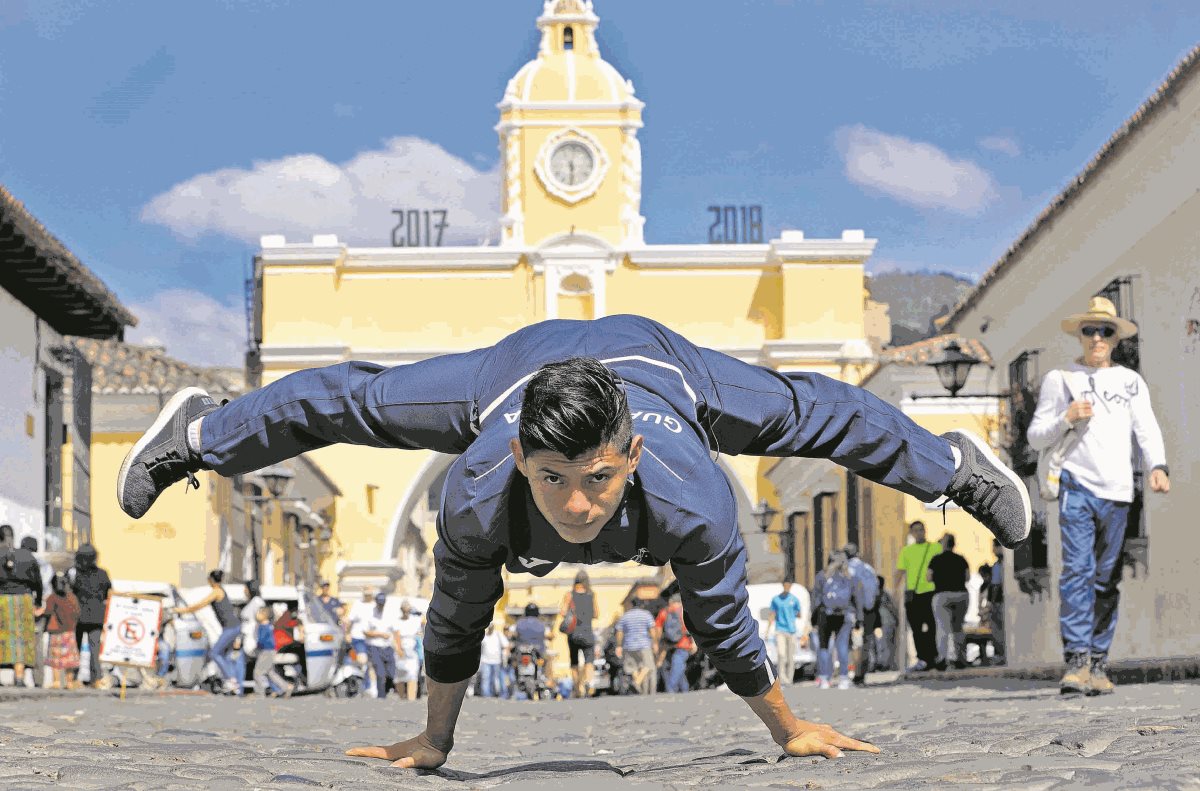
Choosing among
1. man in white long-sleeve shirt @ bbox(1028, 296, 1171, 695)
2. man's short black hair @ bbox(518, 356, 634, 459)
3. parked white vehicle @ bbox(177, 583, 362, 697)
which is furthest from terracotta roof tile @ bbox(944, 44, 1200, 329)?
man's short black hair @ bbox(518, 356, 634, 459)

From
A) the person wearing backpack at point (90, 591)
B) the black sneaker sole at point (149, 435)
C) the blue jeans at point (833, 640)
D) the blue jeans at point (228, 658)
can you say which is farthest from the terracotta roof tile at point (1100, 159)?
the black sneaker sole at point (149, 435)

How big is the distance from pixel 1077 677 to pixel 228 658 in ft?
Result: 41.0

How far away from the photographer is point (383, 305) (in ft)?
163

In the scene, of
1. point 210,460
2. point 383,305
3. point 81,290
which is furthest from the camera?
point 383,305

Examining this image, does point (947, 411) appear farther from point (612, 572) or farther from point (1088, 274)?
point (612, 572)

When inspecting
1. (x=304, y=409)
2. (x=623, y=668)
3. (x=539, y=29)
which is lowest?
(x=623, y=668)

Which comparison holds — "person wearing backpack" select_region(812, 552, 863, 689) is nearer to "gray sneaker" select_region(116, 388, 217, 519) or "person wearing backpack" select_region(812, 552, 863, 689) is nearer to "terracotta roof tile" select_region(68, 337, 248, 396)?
"gray sneaker" select_region(116, 388, 217, 519)

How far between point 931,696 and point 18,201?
12.1 metres

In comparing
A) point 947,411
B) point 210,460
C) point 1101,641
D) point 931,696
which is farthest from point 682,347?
point 947,411

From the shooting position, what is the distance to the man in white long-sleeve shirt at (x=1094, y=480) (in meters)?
9.24

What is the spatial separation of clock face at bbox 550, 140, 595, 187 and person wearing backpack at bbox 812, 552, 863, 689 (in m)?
32.9

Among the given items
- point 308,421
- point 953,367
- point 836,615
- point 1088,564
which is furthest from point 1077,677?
point 953,367

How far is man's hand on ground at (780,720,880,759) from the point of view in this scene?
569 centimetres

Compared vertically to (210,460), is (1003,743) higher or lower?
lower
